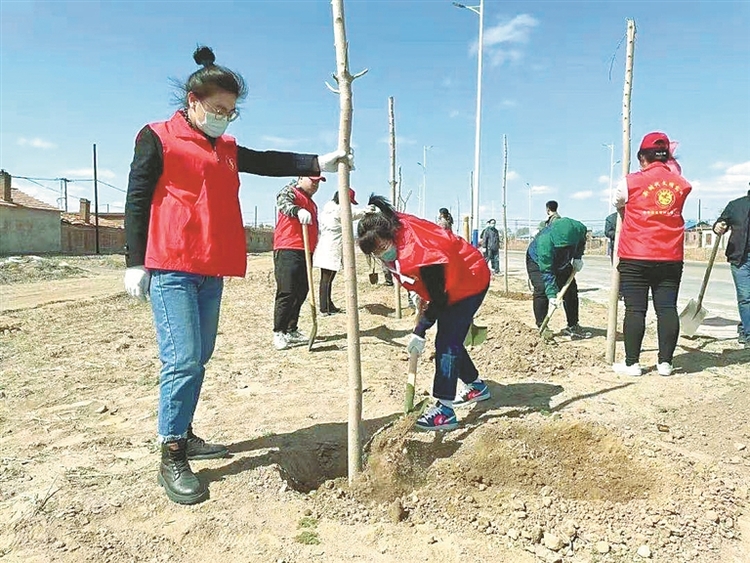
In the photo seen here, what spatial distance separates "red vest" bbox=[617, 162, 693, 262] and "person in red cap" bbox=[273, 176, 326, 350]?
2818 millimetres

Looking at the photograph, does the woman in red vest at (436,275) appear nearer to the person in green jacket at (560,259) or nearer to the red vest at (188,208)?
the red vest at (188,208)

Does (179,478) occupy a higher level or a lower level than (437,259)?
lower

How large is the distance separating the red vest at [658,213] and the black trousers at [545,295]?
1937 mm

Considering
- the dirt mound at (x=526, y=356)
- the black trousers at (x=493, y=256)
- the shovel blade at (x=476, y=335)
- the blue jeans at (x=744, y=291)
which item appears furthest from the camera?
the black trousers at (x=493, y=256)

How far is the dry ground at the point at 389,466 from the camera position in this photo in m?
2.25

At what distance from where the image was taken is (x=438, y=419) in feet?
11.1

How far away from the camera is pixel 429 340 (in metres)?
6.17

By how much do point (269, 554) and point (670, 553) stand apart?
1.48m

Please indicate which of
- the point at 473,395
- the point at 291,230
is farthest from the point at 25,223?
the point at 473,395

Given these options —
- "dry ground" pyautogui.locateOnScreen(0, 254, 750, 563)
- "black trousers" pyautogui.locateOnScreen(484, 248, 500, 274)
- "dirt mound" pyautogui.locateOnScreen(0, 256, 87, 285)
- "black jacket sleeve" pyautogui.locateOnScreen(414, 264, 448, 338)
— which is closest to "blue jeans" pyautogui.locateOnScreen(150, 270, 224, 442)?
"dry ground" pyautogui.locateOnScreen(0, 254, 750, 563)

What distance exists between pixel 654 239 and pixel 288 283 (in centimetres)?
316

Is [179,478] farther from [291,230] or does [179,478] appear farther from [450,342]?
[291,230]

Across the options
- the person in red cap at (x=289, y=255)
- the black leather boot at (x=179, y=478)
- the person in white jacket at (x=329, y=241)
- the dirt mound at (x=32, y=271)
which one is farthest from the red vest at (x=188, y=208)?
the dirt mound at (x=32, y=271)

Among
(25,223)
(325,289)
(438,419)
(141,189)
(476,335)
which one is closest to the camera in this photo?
(141,189)
